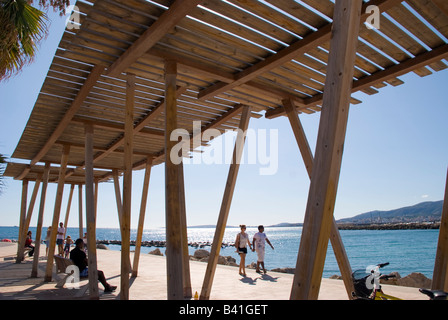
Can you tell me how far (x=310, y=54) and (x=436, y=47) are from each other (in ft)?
5.49

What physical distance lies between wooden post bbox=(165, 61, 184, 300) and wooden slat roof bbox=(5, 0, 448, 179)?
0.46 meters

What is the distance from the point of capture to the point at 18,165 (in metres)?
12.4

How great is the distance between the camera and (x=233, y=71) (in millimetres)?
5488

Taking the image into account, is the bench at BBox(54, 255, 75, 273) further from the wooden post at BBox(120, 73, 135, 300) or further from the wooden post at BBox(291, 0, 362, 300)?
the wooden post at BBox(291, 0, 362, 300)

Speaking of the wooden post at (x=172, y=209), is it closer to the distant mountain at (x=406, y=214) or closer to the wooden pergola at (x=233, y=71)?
the wooden pergola at (x=233, y=71)

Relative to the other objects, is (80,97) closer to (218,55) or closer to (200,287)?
(218,55)

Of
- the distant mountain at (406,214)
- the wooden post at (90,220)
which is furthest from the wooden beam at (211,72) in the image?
the distant mountain at (406,214)

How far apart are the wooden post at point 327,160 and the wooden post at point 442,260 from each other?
212cm

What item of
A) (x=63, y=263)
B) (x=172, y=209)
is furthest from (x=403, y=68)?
(x=63, y=263)

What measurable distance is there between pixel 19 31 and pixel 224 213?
4.48m

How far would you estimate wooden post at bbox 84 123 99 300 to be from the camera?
6293 millimetres

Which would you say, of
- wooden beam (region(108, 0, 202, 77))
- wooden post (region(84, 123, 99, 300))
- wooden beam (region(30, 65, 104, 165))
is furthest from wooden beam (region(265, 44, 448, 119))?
wooden post (region(84, 123, 99, 300))
